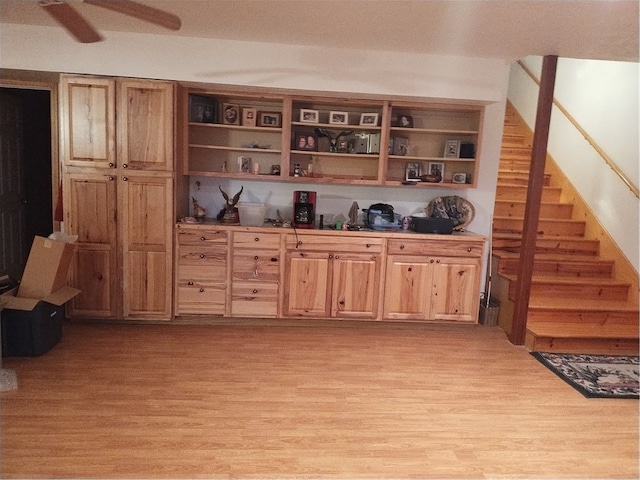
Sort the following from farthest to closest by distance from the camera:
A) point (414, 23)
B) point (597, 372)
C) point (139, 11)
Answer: point (597, 372) < point (414, 23) < point (139, 11)

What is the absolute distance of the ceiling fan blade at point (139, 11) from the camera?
1.92 metres

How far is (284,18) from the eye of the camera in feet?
10.1

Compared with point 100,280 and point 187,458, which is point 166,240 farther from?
point 187,458

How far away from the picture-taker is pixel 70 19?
206cm

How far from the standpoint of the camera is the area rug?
9.78ft

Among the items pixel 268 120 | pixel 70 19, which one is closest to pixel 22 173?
pixel 268 120

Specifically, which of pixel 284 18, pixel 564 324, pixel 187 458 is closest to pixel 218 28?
pixel 284 18

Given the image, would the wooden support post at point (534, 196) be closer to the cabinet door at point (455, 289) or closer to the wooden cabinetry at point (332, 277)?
the cabinet door at point (455, 289)

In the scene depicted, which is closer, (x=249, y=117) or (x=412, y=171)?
(x=249, y=117)

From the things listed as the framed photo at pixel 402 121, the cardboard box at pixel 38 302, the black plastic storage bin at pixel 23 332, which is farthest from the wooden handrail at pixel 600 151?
the black plastic storage bin at pixel 23 332

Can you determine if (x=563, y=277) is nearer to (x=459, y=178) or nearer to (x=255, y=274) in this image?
(x=459, y=178)

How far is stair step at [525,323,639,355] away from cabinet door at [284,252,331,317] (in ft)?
5.71

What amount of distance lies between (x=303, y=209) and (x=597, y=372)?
8.55ft

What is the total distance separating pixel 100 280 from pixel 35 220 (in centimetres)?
195
